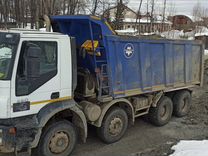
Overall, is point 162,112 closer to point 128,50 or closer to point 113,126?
point 113,126

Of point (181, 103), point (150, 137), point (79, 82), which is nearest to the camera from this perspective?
point (79, 82)

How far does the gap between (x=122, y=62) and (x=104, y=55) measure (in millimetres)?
539

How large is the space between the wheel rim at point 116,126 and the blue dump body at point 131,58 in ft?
2.05

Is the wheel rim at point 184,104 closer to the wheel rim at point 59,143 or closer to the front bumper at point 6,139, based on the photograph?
the wheel rim at point 59,143

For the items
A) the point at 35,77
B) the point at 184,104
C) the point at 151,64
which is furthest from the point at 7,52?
the point at 184,104

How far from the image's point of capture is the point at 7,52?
4.46 meters

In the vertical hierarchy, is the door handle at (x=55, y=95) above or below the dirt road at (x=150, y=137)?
above

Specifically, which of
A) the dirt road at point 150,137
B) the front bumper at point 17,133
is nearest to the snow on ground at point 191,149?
the dirt road at point 150,137

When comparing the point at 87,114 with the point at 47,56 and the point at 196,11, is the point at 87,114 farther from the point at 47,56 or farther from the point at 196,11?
the point at 196,11

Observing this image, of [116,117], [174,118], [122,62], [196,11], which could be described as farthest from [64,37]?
[196,11]

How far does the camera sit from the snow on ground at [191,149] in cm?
502

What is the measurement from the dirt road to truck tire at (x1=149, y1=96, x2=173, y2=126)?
0.17m

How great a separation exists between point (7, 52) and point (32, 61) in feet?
1.41

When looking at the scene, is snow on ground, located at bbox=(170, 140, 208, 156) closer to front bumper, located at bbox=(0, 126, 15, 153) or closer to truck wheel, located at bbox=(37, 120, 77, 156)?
truck wheel, located at bbox=(37, 120, 77, 156)
